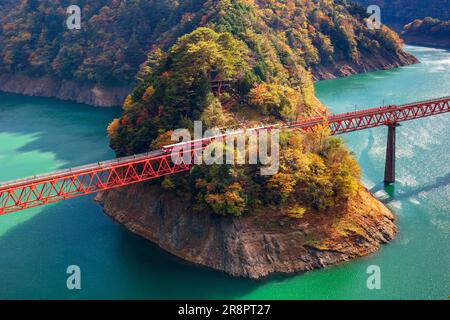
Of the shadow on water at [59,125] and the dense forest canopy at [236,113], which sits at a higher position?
the dense forest canopy at [236,113]

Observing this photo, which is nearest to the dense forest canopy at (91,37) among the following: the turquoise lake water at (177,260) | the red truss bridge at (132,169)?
the turquoise lake water at (177,260)

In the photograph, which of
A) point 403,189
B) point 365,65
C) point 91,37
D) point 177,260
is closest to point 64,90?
point 91,37

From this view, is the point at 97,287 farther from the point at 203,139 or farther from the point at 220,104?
the point at 220,104

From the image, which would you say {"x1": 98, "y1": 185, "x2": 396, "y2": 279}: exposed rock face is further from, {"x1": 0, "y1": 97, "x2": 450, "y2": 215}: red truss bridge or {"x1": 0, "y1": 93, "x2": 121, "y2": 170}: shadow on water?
{"x1": 0, "y1": 93, "x2": 121, "y2": 170}: shadow on water

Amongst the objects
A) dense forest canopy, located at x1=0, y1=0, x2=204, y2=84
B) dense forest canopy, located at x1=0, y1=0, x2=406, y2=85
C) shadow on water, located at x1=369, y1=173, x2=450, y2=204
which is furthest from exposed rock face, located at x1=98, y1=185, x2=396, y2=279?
dense forest canopy, located at x1=0, y1=0, x2=204, y2=84

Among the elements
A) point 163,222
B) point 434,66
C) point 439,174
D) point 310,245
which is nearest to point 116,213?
point 163,222

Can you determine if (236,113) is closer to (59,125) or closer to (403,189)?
(403,189)

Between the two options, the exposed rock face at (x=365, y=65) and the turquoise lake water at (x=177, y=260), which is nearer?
the turquoise lake water at (x=177, y=260)

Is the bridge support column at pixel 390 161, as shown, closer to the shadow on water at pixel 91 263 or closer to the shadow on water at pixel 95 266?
the shadow on water at pixel 91 263
